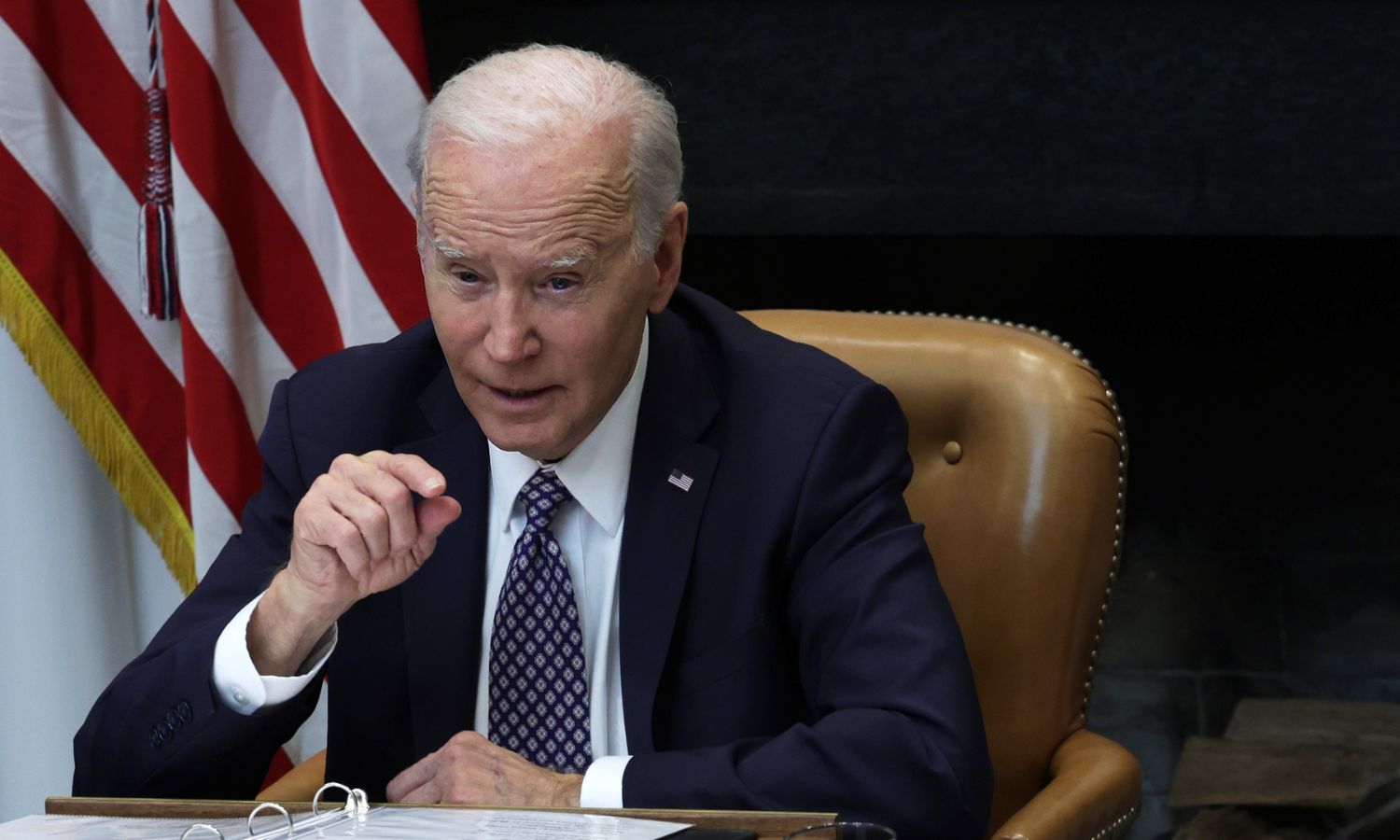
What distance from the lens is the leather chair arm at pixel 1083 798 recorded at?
1.68 metres

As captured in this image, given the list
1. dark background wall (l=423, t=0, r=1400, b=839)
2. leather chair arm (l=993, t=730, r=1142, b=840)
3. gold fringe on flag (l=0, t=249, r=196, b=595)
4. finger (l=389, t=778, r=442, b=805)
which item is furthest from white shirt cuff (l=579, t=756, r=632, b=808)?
dark background wall (l=423, t=0, r=1400, b=839)

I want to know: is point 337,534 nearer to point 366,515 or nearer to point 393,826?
point 366,515

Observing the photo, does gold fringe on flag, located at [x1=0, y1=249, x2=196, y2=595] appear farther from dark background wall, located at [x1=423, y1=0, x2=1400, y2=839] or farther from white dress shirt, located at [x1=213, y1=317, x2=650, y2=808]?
white dress shirt, located at [x1=213, y1=317, x2=650, y2=808]

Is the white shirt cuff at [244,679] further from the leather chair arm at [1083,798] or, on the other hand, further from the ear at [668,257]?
the leather chair arm at [1083,798]

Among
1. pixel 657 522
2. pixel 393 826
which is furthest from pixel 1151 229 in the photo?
pixel 393 826

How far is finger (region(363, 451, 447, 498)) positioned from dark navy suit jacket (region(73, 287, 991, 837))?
1.05 feet

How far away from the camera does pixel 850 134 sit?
10.0 feet

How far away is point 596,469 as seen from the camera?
1.85 m

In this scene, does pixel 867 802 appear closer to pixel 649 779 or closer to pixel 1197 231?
pixel 649 779

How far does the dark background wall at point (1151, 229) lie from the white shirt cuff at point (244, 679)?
1623 mm

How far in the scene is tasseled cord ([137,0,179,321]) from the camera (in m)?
2.76

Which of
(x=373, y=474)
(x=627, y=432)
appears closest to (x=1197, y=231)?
(x=627, y=432)

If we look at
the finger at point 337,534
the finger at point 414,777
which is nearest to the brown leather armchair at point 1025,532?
the finger at point 414,777

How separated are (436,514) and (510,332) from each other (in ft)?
0.72
